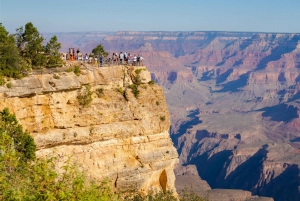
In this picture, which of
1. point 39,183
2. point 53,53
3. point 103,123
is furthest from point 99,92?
point 39,183

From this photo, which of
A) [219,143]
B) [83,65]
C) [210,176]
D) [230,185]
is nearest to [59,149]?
[83,65]

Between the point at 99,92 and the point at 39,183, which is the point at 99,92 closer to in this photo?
the point at 99,92

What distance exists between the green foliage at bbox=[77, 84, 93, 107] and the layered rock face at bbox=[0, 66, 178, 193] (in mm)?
152

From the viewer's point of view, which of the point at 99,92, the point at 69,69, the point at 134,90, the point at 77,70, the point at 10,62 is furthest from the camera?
the point at 134,90

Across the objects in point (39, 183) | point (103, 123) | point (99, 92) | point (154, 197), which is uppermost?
point (99, 92)

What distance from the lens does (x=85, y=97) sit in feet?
89.2

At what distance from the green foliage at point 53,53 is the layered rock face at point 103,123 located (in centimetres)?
192

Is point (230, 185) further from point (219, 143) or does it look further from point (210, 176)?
point (219, 143)

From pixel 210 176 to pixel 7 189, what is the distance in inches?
6218

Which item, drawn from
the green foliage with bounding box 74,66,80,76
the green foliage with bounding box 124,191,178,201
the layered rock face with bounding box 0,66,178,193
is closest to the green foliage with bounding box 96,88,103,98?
the layered rock face with bounding box 0,66,178,193

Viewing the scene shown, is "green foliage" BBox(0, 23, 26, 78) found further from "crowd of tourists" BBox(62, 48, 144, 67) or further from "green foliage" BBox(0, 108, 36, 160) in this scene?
"crowd of tourists" BBox(62, 48, 144, 67)

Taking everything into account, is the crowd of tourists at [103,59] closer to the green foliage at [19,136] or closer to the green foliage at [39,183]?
the green foliage at [19,136]

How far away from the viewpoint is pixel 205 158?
184000 millimetres

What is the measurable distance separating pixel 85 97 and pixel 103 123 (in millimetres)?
2218
